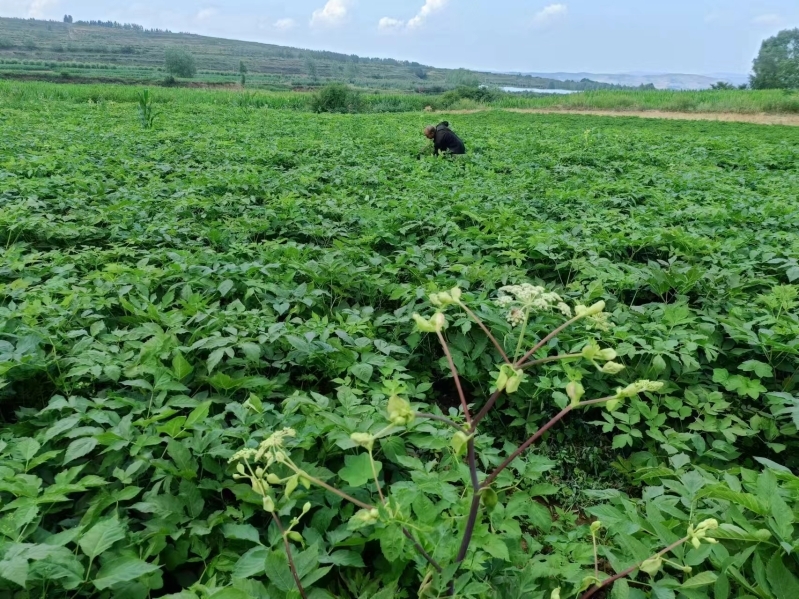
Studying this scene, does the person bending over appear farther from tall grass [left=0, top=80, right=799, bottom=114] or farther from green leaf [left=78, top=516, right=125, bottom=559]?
tall grass [left=0, top=80, right=799, bottom=114]

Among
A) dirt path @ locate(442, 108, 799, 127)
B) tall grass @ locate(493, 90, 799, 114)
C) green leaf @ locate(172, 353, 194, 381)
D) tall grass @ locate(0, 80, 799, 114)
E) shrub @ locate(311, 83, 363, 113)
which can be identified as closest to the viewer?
green leaf @ locate(172, 353, 194, 381)

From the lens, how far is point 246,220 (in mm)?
4414

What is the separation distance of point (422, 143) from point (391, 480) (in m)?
9.85

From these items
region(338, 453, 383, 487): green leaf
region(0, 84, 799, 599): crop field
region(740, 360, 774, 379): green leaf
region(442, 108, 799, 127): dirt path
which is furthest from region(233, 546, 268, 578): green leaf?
region(442, 108, 799, 127): dirt path

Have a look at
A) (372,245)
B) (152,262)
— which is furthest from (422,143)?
(152,262)

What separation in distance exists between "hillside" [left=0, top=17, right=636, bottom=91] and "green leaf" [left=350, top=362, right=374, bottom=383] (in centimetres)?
5647

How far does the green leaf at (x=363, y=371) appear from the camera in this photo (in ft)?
7.35

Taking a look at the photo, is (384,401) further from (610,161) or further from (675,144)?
(675,144)

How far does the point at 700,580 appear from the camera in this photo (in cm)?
125

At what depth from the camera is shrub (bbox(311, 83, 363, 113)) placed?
94.5ft

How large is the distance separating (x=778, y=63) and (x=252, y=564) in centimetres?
7131

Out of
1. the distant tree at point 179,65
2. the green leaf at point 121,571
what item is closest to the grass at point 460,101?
the green leaf at point 121,571

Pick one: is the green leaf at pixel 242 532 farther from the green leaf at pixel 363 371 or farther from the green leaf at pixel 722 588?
the green leaf at pixel 722 588

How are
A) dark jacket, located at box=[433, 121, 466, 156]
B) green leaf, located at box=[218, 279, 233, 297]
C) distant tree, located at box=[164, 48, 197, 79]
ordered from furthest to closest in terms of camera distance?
distant tree, located at box=[164, 48, 197, 79]
dark jacket, located at box=[433, 121, 466, 156]
green leaf, located at box=[218, 279, 233, 297]
